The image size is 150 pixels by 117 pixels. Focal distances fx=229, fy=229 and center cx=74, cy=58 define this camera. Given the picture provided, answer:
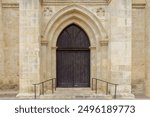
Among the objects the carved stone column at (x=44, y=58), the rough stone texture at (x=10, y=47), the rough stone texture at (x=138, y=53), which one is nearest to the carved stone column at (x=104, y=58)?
the rough stone texture at (x=138, y=53)

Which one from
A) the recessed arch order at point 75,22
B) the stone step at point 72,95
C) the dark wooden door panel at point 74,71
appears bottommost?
the stone step at point 72,95

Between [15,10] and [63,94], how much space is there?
5253 mm

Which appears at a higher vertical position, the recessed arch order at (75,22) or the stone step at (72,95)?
the recessed arch order at (75,22)

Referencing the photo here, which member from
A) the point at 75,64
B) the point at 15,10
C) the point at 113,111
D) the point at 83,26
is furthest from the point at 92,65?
the point at 113,111

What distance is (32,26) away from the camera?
395 inches

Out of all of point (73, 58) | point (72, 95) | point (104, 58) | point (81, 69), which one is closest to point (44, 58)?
point (73, 58)

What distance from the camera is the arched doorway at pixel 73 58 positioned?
39.1 feet

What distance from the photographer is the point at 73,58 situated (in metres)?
12.0

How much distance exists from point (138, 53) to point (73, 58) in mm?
3473

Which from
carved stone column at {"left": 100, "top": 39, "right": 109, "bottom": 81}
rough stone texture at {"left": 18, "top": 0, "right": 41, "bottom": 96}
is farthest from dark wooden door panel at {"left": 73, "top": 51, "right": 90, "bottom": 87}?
rough stone texture at {"left": 18, "top": 0, "right": 41, "bottom": 96}

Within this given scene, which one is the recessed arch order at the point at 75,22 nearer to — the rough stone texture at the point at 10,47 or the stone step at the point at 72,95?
the rough stone texture at the point at 10,47

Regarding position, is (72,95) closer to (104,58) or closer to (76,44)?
(104,58)

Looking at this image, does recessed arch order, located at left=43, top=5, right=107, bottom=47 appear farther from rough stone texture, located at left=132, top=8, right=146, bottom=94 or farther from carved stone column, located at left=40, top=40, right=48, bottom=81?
rough stone texture, located at left=132, top=8, right=146, bottom=94

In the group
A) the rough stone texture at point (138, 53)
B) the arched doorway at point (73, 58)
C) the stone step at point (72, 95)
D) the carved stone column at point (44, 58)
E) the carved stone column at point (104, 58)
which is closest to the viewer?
the stone step at point (72, 95)
